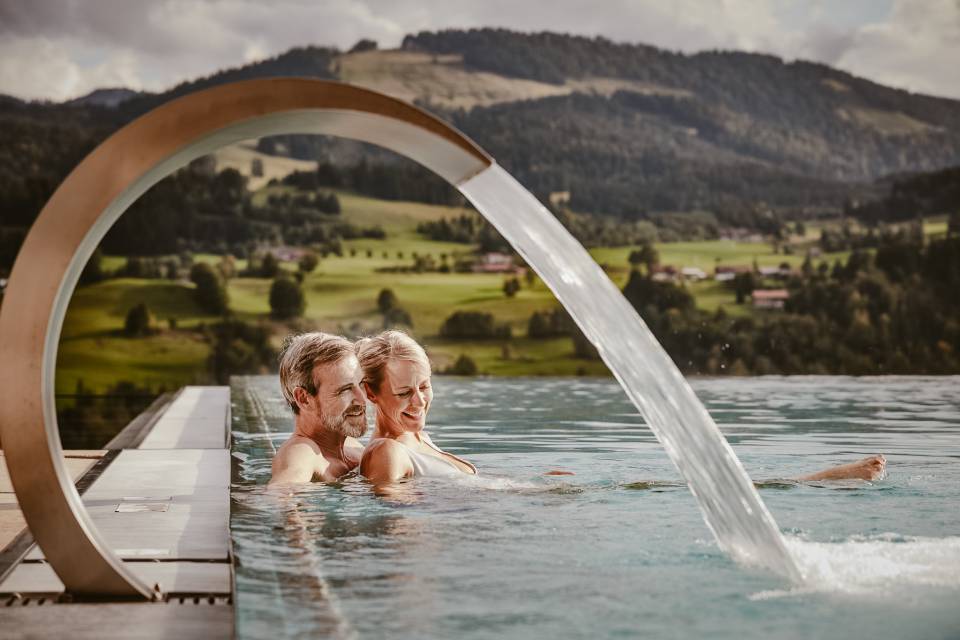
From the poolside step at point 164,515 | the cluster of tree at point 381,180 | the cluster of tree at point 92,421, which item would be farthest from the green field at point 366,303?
the poolside step at point 164,515

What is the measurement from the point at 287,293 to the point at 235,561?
27.9 m

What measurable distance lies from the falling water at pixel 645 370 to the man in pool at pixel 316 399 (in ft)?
2.73

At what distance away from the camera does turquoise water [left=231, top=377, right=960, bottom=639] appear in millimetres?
2633

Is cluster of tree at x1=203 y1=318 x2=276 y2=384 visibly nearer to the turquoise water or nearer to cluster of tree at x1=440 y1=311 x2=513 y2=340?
cluster of tree at x1=440 y1=311 x2=513 y2=340

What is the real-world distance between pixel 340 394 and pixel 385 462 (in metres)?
0.38

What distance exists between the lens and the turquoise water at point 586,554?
2633 mm

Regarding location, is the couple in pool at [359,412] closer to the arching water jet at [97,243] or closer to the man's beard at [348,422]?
the man's beard at [348,422]

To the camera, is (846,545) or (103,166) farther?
(846,545)

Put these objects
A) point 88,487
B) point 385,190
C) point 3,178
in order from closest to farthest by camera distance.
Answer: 1. point 88,487
2. point 3,178
3. point 385,190

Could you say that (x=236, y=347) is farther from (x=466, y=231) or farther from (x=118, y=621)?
(x=118, y=621)

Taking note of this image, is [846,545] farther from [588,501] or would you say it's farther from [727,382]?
[727,382]

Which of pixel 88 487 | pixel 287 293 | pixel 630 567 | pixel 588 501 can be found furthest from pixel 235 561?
pixel 287 293

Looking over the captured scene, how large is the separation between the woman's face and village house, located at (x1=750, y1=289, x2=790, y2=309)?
27.3m

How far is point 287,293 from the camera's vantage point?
30.6m
